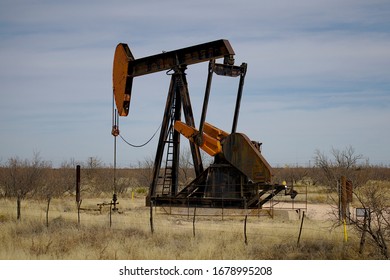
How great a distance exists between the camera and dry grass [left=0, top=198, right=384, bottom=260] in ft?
32.2

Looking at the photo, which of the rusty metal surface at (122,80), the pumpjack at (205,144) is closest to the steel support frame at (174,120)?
the pumpjack at (205,144)

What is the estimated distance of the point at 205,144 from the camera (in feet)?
50.0

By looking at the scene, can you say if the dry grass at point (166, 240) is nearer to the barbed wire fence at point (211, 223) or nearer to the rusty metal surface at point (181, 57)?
the barbed wire fence at point (211, 223)

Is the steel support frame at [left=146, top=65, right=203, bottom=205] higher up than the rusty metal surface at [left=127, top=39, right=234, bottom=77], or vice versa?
the rusty metal surface at [left=127, top=39, right=234, bottom=77]

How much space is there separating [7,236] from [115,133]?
5.13m

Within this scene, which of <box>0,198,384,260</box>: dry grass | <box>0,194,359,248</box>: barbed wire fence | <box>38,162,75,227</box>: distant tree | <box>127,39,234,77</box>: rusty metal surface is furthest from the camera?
<box>38,162,75,227</box>: distant tree

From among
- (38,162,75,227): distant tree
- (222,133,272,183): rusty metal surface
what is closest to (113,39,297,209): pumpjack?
(222,133,272,183): rusty metal surface

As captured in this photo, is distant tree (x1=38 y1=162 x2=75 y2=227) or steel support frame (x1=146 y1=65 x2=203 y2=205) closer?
steel support frame (x1=146 y1=65 x2=203 y2=205)

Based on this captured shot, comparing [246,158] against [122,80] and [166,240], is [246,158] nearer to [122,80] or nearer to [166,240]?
[166,240]

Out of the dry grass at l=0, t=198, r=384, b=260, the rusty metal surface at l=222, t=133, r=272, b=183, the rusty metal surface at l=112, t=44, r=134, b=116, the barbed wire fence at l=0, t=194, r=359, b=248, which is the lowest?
the dry grass at l=0, t=198, r=384, b=260

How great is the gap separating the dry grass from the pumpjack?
0.71m

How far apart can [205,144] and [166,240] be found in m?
4.41

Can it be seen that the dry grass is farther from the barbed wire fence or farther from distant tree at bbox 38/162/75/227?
distant tree at bbox 38/162/75/227

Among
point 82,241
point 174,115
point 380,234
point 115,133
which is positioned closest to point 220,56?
point 174,115
